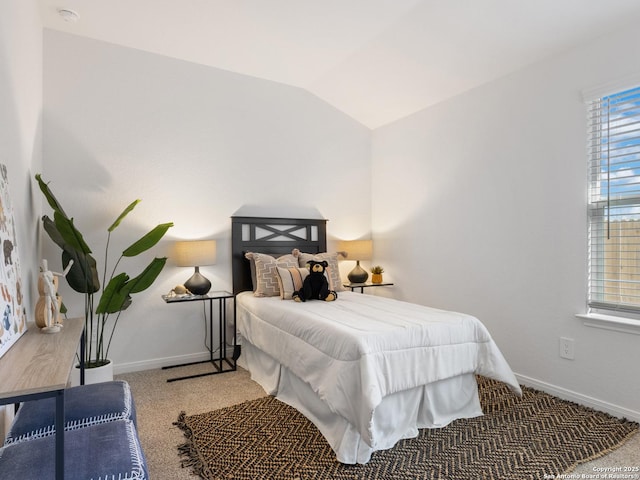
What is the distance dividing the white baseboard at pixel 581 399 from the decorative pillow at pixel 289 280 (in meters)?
1.98

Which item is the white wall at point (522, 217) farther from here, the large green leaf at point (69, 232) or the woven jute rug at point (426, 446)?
the large green leaf at point (69, 232)

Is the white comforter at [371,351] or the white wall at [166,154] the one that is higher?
the white wall at [166,154]

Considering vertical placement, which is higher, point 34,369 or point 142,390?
point 34,369

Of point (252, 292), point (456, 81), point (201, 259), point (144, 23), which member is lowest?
point (252, 292)

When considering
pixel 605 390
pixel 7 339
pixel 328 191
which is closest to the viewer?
pixel 7 339

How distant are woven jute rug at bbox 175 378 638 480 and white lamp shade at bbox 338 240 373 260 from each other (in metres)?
2.07

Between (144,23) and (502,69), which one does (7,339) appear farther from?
(502,69)

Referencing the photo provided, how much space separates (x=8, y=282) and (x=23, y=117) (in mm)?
1250

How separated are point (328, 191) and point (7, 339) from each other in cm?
357

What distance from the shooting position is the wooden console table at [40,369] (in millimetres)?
1099

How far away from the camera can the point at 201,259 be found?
11.8 ft

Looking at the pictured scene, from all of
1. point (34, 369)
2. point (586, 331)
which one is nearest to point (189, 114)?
point (34, 369)

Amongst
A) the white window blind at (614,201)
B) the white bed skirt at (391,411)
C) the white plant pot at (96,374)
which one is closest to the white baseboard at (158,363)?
the white plant pot at (96,374)

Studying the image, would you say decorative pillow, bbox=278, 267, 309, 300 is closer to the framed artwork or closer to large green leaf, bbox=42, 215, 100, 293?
large green leaf, bbox=42, 215, 100, 293
